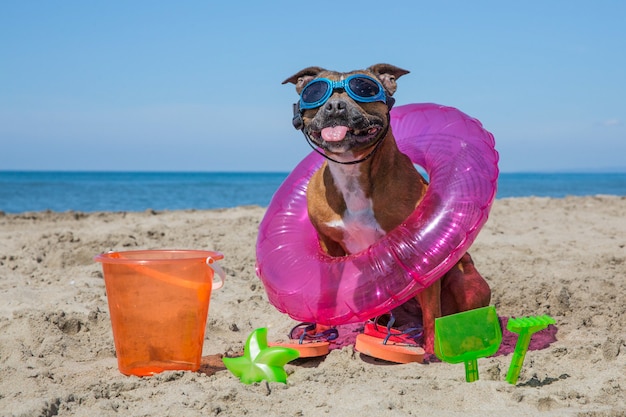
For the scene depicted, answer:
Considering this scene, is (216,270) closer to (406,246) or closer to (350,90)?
(406,246)

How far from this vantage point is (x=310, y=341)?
12.4 feet

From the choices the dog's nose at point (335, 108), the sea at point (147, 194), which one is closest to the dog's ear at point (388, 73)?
the dog's nose at point (335, 108)

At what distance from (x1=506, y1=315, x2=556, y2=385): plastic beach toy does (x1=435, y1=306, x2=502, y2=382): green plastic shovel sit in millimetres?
102

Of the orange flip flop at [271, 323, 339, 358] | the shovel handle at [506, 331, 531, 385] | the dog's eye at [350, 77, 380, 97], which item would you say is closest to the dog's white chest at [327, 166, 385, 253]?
the dog's eye at [350, 77, 380, 97]

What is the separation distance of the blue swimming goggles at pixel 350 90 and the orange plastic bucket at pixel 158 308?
94cm

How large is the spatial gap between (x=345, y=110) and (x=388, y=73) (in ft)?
1.59

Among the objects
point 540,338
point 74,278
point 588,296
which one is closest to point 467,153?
point 540,338

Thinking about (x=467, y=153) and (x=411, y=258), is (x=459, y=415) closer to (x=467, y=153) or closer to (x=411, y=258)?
(x=411, y=258)

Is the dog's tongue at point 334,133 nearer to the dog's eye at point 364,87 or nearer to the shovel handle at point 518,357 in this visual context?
the dog's eye at point 364,87

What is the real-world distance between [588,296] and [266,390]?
2.68 meters

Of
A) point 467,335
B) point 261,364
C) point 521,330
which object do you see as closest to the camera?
point 521,330

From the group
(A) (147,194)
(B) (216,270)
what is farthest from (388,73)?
(A) (147,194)

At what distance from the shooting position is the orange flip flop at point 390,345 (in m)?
3.49

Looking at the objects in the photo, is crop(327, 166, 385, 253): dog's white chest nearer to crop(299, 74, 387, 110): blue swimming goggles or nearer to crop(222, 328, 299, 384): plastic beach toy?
crop(299, 74, 387, 110): blue swimming goggles
